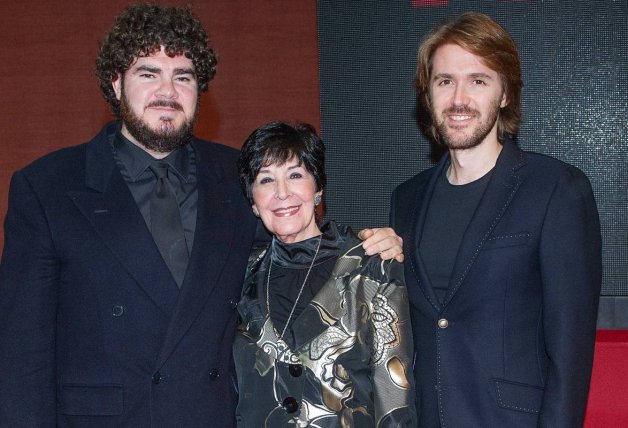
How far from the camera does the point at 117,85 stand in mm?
2201

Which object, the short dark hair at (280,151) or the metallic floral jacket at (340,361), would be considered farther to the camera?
the short dark hair at (280,151)

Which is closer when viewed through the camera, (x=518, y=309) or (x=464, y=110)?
(x=518, y=309)

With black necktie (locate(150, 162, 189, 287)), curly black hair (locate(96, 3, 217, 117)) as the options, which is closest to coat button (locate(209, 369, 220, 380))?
black necktie (locate(150, 162, 189, 287))

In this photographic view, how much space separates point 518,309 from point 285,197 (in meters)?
0.68

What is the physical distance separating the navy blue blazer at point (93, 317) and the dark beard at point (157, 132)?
0.16m

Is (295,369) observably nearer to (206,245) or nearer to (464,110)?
(206,245)

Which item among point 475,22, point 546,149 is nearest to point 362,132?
point 546,149

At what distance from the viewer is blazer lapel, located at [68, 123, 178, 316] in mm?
1925

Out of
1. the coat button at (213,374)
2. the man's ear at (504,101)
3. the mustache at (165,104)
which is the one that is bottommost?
the coat button at (213,374)

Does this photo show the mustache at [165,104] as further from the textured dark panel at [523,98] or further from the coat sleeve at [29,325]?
the textured dark panel at [523,98]

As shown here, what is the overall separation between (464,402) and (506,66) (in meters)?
0.96

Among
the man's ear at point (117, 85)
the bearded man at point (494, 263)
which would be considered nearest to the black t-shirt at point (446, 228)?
the bearded man at point (494, 263)

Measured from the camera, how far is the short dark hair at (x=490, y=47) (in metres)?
2.16

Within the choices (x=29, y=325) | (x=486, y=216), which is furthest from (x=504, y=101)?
(x=29, y=325)
